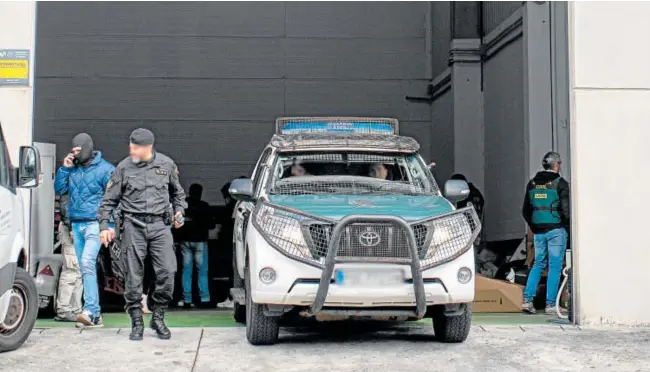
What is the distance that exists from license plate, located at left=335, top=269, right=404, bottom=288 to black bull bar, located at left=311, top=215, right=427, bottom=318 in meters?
0.12

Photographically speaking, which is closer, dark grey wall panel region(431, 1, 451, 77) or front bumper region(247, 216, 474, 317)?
front bumper region(247, 216, 474, 317)

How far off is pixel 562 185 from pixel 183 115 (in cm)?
1103

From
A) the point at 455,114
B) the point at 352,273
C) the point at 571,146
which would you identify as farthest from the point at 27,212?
the point at 455,114

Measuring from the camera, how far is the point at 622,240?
8781mm

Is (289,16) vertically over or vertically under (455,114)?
over

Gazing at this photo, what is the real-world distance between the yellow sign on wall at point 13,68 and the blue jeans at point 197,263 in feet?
16.4

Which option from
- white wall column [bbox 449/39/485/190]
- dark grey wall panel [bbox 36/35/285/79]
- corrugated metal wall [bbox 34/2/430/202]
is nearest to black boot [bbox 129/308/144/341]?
white wall column [bbox 449/39/485/190]

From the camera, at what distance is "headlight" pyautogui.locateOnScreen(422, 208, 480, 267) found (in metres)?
6.86

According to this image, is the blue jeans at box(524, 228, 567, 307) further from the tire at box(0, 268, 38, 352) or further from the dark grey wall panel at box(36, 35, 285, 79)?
the dark grey wall panel at box(36, 35, 285, 79)

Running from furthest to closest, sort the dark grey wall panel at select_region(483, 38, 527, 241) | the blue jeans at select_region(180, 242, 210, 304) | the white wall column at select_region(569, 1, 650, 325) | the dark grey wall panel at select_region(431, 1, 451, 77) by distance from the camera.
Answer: the dark grey wall panel at select_region(431, 1, 451, 77) → the dark grey wall panel at select_region(483, 38, 527, 241) → the blue jeans at select_region(180, 242, 210, 304) → the white wall column at select_region(569, 1, 650, 325)

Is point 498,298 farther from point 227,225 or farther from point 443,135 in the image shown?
point 443,135

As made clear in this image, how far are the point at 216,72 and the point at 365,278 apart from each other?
1354 cm

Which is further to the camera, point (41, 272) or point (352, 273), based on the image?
point (41, 272)

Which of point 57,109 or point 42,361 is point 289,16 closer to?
point 57,109
